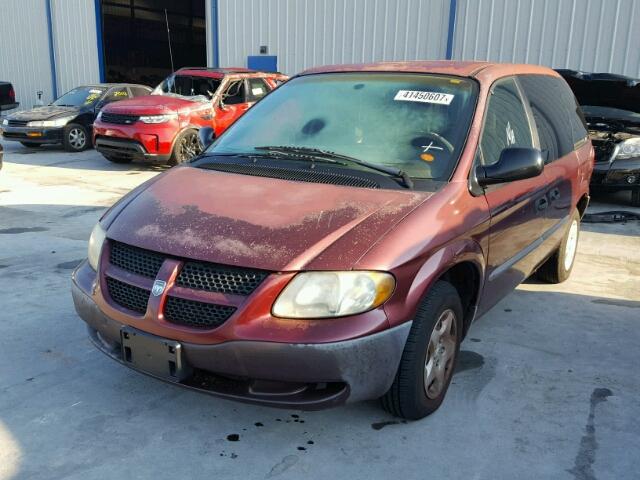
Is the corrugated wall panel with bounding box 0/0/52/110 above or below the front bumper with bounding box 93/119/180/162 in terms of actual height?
above

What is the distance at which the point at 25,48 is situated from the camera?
2103 cm

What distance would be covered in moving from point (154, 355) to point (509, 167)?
1.95 m

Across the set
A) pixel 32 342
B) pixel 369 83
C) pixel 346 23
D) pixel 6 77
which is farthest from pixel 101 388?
pixel 6 77

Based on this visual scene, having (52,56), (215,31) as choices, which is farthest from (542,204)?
(52,56)

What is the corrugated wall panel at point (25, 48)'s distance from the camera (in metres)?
20.4

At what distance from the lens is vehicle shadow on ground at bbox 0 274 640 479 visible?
2.53 meters

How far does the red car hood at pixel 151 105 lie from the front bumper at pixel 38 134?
8.00 ft

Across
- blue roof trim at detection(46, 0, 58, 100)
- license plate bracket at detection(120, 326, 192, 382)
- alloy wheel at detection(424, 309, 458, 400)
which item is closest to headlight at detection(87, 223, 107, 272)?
license plate bracket at detection(120, 326, 192, 382)

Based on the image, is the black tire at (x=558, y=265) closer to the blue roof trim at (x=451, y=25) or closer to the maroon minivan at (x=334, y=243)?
the maroon minivan at (x=334, y=243)

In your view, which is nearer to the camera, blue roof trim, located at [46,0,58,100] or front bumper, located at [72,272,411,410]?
front bumper, located at [72,272,411,410]

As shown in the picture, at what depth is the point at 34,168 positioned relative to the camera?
35.3ft

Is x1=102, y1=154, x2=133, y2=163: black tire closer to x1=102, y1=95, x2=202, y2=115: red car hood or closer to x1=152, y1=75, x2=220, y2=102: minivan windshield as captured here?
x1=102, y1=95, x2=202, y2=115: red car hood

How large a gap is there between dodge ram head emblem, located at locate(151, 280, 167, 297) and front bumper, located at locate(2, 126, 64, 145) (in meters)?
11.0

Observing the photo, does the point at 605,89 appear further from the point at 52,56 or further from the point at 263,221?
the point at 52,56
